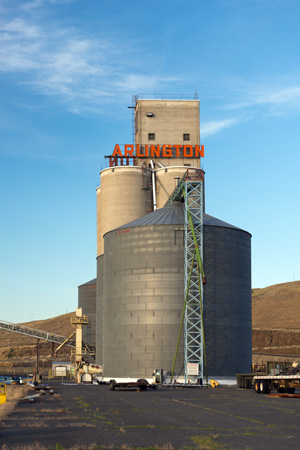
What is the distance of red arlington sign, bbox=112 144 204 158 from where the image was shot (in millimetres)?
114500

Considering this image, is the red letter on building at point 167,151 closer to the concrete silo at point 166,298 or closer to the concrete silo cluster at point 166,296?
the concrete silo cluster at point 166,296

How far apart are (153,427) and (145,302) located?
52.3 metres

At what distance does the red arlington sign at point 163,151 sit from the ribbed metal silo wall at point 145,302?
33.6 metres

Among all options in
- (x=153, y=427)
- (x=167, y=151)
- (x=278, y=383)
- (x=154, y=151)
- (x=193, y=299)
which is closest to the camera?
(x=153, y=427)

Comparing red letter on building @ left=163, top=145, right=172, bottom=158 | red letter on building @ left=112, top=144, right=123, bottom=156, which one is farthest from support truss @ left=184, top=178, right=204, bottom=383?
red letter on building @ left=112, top=144, right=123, bottom=156

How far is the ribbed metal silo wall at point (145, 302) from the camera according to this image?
78.4 metres

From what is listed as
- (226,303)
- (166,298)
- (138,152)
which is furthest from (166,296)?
(138,152)

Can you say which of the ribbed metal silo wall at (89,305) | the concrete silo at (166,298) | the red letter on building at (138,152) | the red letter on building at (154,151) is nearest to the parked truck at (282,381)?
the concrete silo at (166,298)

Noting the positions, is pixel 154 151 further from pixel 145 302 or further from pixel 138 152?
pixel 145 302

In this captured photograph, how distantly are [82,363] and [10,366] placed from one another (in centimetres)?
8422

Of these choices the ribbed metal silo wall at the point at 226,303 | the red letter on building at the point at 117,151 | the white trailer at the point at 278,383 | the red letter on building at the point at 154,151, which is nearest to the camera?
the white trailer at the point at 278,383

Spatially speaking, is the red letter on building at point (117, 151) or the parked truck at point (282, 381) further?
the red letter on building at point (117, 151)

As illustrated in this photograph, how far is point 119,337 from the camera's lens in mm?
81250

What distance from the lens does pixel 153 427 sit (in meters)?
27.1
